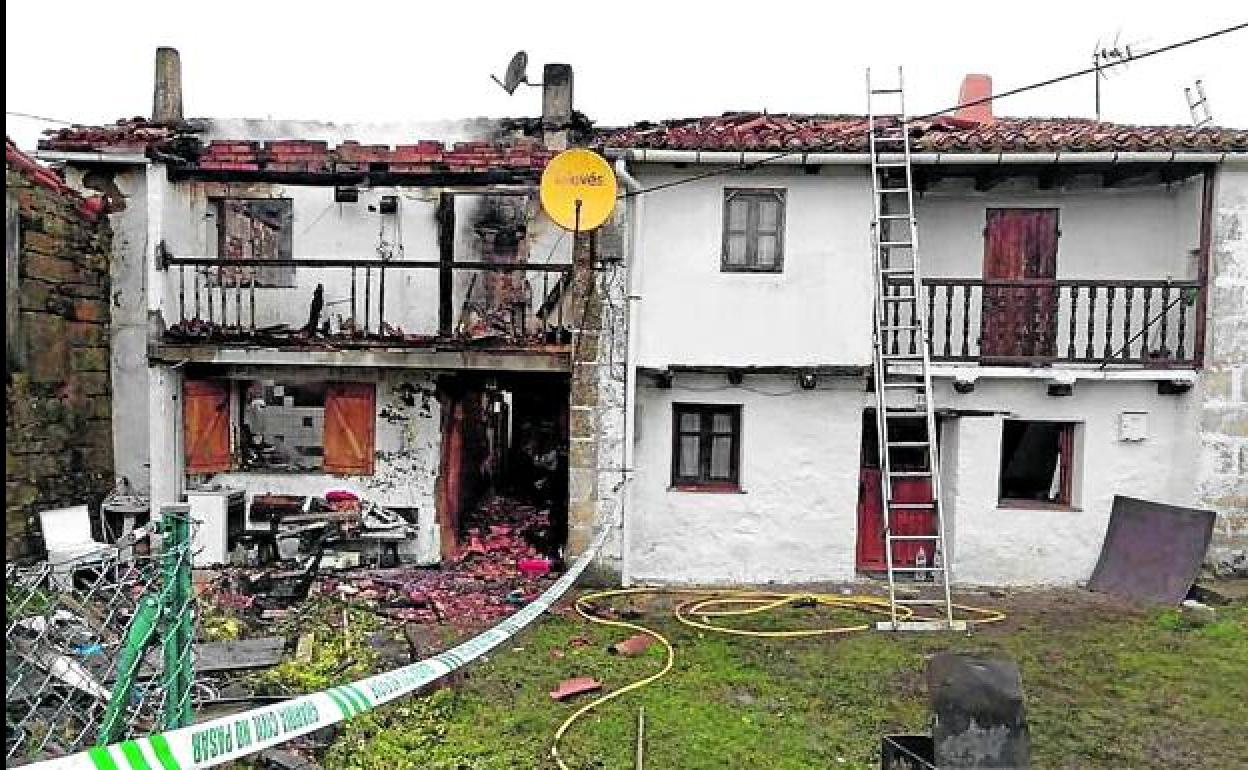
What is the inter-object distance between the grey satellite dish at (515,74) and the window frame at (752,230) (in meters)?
4.51

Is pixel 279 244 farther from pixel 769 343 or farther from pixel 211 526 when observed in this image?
pixel 769 343

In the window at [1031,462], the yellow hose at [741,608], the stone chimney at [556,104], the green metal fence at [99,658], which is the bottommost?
the yellow hose at [741,608]

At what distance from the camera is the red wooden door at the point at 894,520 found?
472 inches

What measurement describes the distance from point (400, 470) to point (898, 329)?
23.1ft

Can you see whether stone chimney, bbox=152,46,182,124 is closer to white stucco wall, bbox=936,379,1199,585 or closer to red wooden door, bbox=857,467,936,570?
red wooden door, bbox=857,467,936,570

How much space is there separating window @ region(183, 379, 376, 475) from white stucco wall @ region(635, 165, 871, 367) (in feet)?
13.9

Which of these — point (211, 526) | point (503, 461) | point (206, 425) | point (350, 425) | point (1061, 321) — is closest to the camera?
point (211, 526)

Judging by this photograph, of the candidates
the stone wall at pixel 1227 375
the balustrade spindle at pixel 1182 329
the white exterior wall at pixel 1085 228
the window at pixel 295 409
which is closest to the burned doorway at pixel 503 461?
the window at pixel 295 409

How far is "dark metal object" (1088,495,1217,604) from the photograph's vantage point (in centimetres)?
1091

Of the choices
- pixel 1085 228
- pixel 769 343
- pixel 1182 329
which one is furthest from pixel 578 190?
pixel 1182 329

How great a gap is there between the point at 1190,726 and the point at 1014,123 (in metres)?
9.48

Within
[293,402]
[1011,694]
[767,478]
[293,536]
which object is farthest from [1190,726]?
[293,402]

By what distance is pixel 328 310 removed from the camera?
1357 cm

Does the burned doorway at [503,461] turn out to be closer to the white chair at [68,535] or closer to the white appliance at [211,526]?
the white appliance at [211,526]
